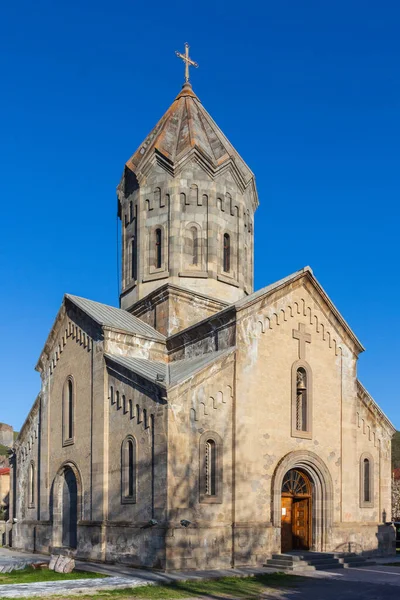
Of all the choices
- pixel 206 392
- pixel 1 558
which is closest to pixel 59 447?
pixel 1 558

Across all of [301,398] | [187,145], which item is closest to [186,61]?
[187,145]

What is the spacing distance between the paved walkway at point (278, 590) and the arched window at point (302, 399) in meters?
4.30

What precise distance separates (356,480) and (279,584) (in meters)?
7.52

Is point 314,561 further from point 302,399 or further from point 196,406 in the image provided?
point 196,406

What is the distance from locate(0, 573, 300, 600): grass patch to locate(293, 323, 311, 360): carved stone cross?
7085mm

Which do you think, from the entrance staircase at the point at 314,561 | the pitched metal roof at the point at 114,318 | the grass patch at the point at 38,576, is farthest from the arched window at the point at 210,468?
the pitched metal roof at the point at 114,318

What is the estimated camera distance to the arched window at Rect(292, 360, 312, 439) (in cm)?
2128

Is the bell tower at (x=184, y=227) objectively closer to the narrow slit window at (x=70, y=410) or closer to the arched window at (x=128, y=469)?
the narrow slit window at (x=70, y=410)

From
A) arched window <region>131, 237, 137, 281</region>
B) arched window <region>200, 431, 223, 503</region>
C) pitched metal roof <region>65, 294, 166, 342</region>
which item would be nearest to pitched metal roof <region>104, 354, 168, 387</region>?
pitched metal roof <region>65, 294, 166, 342</region>

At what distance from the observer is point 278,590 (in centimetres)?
1510

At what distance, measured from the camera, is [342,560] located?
65.1 feet

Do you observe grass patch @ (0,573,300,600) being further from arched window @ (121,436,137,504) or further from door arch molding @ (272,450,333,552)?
door arch molding @ (272,450,333,552)

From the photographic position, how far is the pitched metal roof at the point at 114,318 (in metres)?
22.0

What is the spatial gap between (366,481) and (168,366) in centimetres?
810
